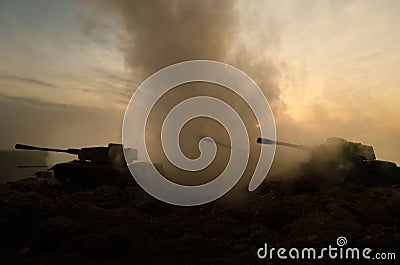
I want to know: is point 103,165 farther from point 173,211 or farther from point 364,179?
point 364,179

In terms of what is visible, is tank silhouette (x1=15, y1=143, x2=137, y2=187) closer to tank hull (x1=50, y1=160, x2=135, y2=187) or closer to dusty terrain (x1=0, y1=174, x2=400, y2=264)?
tank hull (x1=50, y1=160, x2=135, y2=187)

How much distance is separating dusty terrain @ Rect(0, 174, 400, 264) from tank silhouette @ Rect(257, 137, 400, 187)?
312 centimetres

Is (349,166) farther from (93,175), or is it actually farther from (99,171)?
(93,175)

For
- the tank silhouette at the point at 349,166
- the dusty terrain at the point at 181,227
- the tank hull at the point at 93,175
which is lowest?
the dusty terrain at the point at 181,227

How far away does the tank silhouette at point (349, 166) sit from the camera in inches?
698

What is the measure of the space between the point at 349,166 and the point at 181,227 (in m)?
10.8

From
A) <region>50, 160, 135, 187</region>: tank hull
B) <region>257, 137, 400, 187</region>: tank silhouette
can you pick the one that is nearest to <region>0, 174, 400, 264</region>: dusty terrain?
<region>50, 160, 135, 187</region>: tank hull

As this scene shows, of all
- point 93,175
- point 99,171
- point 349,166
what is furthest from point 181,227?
point 349,166

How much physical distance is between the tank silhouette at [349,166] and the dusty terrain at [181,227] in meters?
3.12

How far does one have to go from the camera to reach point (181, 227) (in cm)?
1034

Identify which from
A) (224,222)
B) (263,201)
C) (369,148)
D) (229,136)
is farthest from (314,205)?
(229,136)

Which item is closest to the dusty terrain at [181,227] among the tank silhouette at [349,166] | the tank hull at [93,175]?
the tank hull at [93,175]

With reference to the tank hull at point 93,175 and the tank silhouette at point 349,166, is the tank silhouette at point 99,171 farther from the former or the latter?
the tank silhouette at point 349,166

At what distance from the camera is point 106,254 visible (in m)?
8.21
